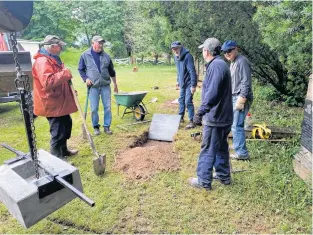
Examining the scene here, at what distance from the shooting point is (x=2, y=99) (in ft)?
20.7

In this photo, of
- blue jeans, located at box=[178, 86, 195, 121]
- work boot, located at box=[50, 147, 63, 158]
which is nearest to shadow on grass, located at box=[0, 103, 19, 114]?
work boot, located at box=[50, 147, 63, 158]

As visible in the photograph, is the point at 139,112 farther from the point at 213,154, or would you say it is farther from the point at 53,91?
the point at 213,154

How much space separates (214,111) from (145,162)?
142 centimetres

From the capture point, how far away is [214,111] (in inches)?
121

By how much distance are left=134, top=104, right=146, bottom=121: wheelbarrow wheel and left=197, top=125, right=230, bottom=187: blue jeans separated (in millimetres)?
3155

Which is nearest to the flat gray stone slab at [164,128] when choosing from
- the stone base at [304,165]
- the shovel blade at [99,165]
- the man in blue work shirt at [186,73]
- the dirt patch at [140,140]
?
the dirt patch at [140,140]

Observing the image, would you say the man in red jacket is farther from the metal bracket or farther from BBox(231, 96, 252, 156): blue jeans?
BBox(231, 96, 252, 156): blue jeans

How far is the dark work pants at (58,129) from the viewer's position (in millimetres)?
3906

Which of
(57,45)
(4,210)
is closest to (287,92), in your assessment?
(57,45)

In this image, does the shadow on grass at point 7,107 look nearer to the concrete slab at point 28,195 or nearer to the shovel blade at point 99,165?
the shovel blade at point 99,165

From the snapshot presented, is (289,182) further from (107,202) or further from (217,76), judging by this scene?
(107,202)

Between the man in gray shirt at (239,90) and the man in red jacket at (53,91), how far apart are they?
2.31m

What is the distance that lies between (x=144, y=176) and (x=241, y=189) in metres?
1.26

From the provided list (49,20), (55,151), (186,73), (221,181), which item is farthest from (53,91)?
(49,20)
